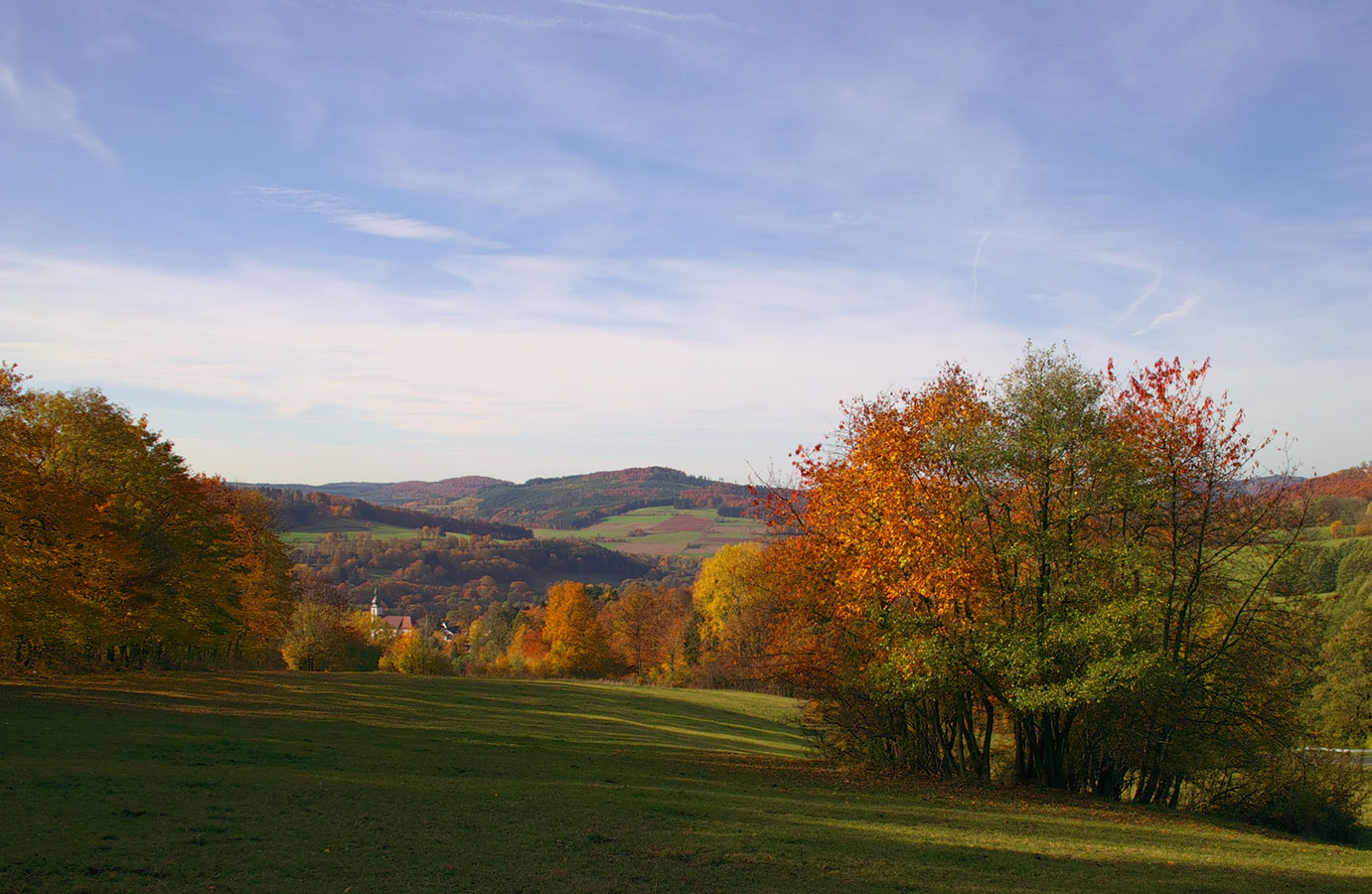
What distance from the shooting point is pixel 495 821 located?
47.8 ft

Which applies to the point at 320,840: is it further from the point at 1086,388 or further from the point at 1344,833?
the point at 1344,833

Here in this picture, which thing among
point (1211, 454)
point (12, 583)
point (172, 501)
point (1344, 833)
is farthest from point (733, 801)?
point (172, 501)

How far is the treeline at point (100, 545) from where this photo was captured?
2900 centimetres

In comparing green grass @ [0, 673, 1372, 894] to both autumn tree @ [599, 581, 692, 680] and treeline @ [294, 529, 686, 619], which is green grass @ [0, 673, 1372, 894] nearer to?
autumn tree @ [599, 581, 692, 680]

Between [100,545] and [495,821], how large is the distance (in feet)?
89.6

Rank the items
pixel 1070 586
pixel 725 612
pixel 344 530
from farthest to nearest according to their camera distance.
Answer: pixel 344 530
pixel 725 612
pixel 1070 586

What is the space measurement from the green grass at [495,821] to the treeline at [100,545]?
403 cm

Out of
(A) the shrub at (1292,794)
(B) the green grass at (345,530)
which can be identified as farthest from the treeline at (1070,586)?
(B) the green grass at (345,530)

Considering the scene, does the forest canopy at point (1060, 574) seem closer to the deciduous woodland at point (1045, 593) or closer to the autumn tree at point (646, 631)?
the deciduous woodland at point (1045, 593)

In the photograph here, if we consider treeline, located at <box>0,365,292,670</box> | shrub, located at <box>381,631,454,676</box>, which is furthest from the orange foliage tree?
shrub, located at <box>381,631,454,676</box>

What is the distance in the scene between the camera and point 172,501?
40.8 meters

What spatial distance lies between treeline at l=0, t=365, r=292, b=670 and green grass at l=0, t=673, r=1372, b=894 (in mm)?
4030

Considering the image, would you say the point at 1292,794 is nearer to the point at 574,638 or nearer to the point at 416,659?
the point at 416,659

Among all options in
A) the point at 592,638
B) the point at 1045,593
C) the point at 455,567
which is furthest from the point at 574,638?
the point at 455,567
